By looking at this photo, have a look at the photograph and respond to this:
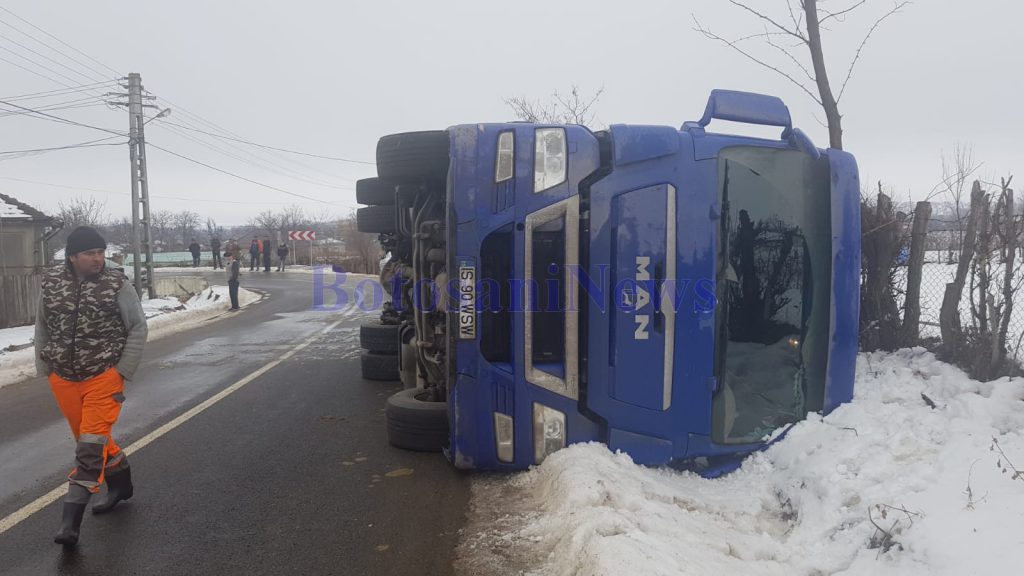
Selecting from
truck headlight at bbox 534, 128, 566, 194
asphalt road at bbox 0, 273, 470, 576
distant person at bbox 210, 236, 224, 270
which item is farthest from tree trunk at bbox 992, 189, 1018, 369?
distant person at bbox 210, 236, 224, 270

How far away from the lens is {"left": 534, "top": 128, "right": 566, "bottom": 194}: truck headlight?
4000 millimetres

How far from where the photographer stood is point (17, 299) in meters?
15.6

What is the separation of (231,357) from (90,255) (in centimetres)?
679

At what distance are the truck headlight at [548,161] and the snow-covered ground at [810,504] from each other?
1.70 metres

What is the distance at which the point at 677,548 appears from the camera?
302cm

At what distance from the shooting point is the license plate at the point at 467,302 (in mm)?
4023

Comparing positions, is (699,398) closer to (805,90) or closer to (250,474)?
(250,474)

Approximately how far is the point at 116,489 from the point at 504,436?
8.43 ft

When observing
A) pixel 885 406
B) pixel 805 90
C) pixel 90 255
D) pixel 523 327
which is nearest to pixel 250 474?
pixel 90 255

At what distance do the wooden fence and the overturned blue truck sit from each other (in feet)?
52.5

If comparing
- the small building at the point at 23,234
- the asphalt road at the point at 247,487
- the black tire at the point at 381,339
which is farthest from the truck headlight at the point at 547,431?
the small building at the point at 23,234

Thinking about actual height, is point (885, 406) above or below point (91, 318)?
below

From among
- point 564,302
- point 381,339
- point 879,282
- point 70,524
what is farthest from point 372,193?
point 879,282

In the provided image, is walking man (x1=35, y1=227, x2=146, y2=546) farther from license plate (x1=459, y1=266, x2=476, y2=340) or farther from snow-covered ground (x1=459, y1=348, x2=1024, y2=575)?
snow-covered ground (x1=459, y1=348, x2=1024, y2=575)
